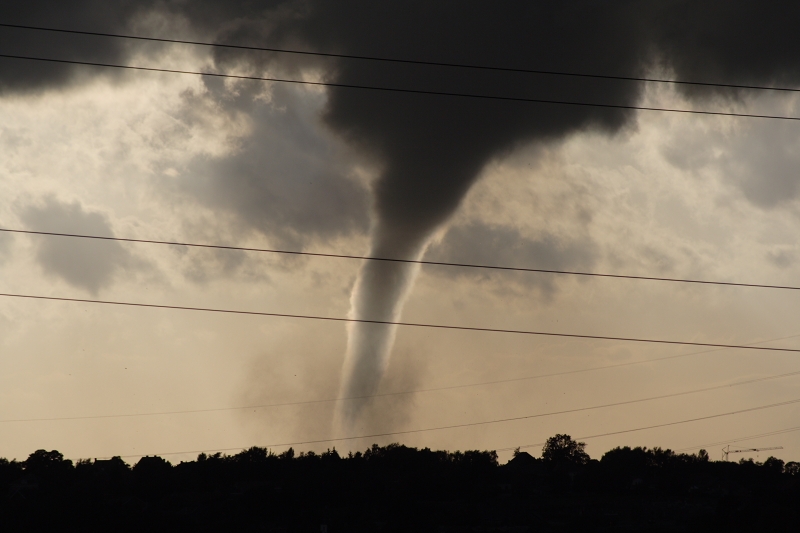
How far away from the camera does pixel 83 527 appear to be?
8894cm

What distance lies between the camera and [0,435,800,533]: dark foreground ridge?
3839 inches

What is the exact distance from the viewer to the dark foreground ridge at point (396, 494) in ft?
320

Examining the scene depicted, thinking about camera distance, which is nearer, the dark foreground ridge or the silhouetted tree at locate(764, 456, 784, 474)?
the dark foreground ridge

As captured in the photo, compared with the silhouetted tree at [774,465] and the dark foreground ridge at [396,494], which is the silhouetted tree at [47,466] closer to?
the dark foreground ridge at [396,494]

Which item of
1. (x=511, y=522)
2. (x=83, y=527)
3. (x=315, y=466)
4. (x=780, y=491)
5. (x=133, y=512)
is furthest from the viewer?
(x=315, y=466)

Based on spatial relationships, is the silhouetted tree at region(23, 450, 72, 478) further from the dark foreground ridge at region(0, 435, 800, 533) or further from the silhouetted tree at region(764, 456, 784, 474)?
the silhouetted tree at region(764, 456, 784, 474)

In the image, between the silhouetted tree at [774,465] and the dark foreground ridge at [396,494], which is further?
the silhouetted tree at [774,465]

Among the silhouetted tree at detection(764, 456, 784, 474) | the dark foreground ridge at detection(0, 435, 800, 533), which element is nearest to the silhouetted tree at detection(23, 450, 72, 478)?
the dark foreground ridge at detection(0, 435, 800, 533)

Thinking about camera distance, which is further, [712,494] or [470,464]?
[470,464]

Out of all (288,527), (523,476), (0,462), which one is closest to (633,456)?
(523,476)

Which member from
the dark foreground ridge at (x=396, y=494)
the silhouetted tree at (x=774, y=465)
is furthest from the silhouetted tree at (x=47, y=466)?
the silhouetted tree at (x=774, y=465)

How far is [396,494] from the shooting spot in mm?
121500

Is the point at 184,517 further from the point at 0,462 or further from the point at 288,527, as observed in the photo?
the point at 0,462

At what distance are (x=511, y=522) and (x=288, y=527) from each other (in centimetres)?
2769
